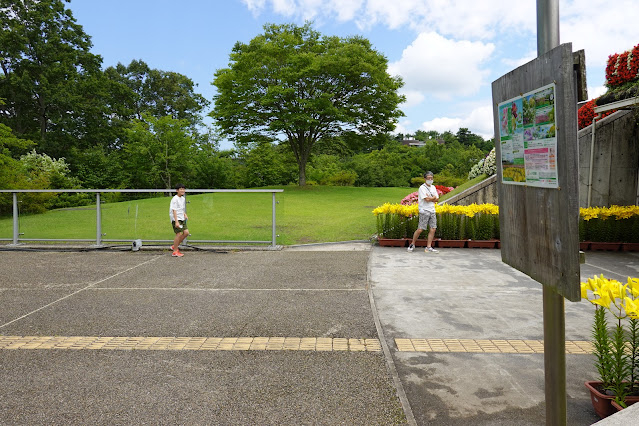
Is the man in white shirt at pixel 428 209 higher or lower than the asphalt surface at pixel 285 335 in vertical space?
higher

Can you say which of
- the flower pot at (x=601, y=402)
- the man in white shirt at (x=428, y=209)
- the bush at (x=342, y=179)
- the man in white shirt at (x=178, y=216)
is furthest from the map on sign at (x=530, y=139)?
the bush at (x=342, y=179)

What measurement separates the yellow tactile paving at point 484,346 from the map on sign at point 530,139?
2.05m

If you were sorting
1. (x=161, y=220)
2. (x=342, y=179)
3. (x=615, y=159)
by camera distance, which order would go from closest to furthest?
(x=161, y=220), (x=615, y=159), (x=342, y=179)

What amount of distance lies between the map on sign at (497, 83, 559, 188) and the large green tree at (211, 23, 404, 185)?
29353mm

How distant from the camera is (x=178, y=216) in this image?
421 inches

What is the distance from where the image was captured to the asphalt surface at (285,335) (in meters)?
3.34

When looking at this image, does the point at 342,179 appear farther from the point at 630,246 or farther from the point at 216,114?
the point at 630,246

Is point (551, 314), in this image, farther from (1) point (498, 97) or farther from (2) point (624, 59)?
(2) point (624, 59)

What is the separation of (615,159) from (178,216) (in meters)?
11.1

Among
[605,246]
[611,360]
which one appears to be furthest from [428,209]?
[611,360]

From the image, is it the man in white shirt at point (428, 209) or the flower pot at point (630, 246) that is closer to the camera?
the flower pot at point (630, 246)

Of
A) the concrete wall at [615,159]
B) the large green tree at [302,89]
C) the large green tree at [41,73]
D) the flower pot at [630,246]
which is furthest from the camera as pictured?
the large green tree at [41,73]

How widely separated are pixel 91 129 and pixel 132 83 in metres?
16.4

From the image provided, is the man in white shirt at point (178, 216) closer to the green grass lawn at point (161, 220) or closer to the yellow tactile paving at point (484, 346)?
the green grass lawn at point (161, 220)
